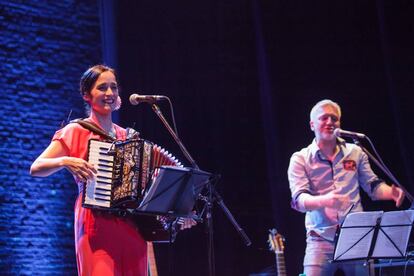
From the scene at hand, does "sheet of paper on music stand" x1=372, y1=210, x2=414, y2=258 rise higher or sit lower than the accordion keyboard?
lower

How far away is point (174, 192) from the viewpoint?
3402mm

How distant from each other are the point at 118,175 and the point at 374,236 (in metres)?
1.96

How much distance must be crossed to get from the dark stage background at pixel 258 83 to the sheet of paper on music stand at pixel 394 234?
2.89 meters

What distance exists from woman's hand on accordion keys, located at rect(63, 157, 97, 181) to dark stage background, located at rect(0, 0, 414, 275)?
11.5 feet

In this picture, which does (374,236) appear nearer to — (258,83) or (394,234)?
(394,234)

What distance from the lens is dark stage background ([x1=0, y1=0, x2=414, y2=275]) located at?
7.08 metres

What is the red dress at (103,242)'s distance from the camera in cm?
337

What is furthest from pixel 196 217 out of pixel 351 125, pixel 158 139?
pixel 351 125

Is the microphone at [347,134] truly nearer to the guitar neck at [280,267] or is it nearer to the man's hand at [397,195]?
the man's hand at [397,195]

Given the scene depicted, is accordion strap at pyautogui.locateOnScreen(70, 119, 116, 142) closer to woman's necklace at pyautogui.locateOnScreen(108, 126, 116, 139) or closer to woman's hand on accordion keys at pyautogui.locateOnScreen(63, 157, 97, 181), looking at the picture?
woman's necklace at pyautogui.locateOnScreen(108, 126, 116, 139)

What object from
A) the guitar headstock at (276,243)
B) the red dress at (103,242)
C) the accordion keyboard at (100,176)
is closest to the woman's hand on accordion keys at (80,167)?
the accordion keyboard at (100,176)

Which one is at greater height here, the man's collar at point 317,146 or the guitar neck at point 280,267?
the man's collar at point 317,146

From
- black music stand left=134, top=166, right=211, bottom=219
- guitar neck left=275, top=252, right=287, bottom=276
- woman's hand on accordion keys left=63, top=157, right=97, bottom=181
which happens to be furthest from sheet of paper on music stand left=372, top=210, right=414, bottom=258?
woman's hand on accordion keys left=63, top=157, right=97, bottom=181

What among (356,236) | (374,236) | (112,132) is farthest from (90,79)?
(374,236)
